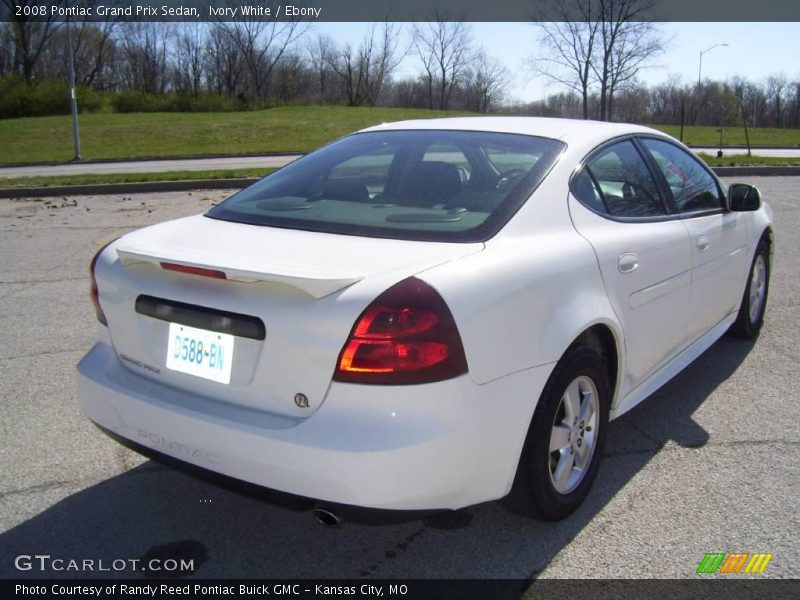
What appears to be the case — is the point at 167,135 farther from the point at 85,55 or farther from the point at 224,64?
the point at 85,55

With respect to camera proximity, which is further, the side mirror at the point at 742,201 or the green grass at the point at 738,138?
the green grass at the point at 738,138

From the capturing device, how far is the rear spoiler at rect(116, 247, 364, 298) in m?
2.22

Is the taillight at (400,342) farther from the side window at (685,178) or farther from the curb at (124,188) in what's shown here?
the curb at (124,188)

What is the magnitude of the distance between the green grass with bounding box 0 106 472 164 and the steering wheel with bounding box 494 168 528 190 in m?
26.3

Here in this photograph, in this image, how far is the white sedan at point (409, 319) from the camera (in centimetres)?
219

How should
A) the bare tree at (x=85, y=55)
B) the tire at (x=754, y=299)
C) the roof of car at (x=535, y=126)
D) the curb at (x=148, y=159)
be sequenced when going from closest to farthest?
1. the roof of car at (x=535, y=126)
2. the tire at (x=754, y=299)
3. the curb at (x=148, y=159)
4. the bare tree at (x=85, y=55)

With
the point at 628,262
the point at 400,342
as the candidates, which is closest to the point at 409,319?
the point at 400,342

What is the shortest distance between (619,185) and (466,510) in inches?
64.9

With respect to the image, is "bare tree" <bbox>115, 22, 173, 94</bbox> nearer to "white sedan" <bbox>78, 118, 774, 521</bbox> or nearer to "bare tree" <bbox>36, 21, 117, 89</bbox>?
"bare tree" <bbox>36, 21, 117, 89</bbox>

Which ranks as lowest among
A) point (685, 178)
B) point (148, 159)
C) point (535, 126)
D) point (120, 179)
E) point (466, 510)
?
point (466, 510)

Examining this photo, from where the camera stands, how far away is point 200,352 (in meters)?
2.42

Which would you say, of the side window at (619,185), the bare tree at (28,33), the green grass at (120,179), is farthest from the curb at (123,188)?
the bare tree at (28,33)

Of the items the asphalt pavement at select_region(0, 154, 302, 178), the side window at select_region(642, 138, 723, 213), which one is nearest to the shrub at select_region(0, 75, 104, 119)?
the asphalt pavement at select_region(0, 154, 302, 178)

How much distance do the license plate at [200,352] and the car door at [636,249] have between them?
148cm
